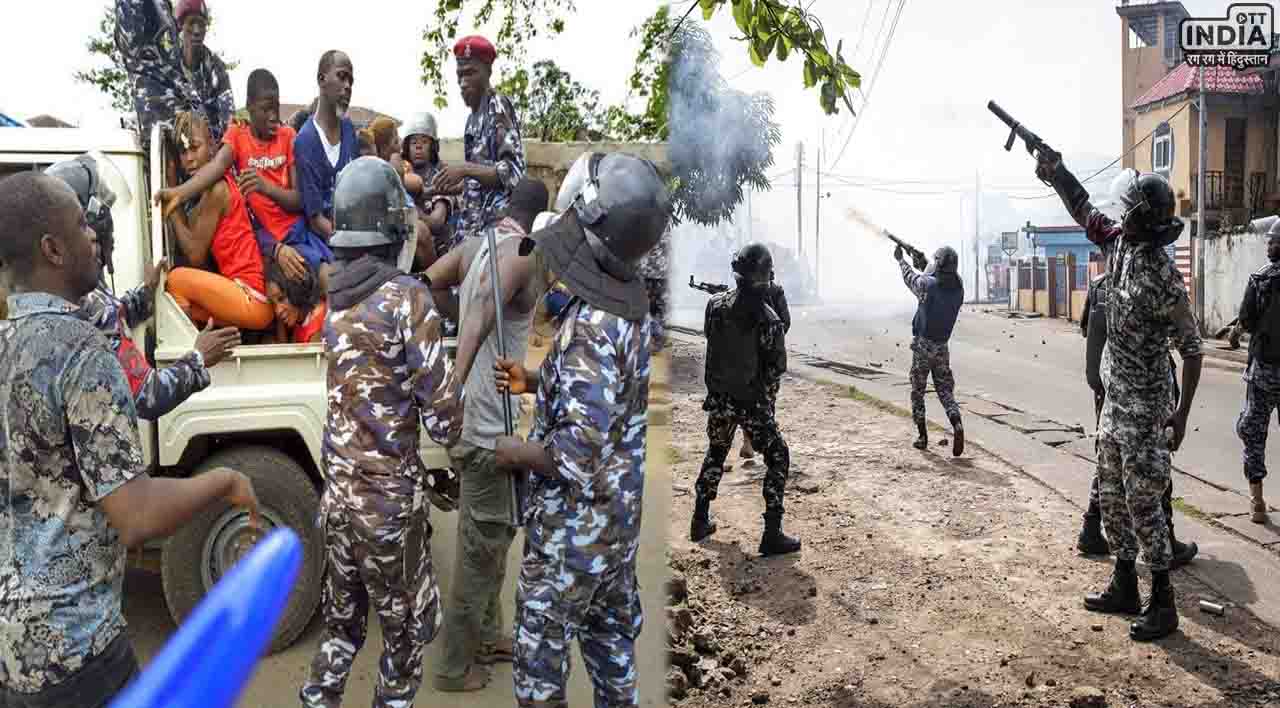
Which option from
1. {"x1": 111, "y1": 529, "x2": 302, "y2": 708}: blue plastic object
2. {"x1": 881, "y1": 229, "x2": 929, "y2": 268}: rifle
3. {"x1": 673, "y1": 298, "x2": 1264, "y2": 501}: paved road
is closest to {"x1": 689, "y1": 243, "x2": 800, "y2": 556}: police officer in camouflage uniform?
{"x1": 673, "y1": 298, "x2": 1264, "y2": 501}: paved road

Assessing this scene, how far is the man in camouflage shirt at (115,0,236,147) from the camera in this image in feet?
15.7

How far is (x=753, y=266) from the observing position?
584 cm

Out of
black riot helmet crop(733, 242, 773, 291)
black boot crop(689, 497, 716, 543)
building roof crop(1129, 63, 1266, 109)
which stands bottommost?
black boot crop(689, 497, 716, 543)

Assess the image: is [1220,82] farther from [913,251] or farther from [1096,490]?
[1096,490]

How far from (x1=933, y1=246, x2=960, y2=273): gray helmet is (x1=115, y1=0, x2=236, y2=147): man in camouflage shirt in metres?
5.63

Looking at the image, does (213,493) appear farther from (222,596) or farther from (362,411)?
(222,596)

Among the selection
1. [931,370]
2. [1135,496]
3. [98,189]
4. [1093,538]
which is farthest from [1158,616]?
[98,189]

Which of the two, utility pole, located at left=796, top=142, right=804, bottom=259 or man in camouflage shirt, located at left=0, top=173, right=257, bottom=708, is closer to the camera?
man in camouflage shirt, located at left=0, top=173, right=257, bottom=708

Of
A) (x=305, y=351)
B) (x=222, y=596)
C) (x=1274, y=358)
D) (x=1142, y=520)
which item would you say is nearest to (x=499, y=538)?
(x=305, y=351)

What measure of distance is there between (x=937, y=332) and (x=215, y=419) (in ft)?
19.3

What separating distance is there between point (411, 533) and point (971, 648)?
2.46 m

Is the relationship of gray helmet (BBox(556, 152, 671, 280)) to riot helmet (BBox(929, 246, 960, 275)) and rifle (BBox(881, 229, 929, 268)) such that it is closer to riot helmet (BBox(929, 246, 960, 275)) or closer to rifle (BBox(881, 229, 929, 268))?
riot helmet (BBox(929, 246, 960, 275))

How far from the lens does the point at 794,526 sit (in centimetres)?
639

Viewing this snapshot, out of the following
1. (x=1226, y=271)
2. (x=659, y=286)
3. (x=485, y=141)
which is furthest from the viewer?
(x=1226, y=271)
